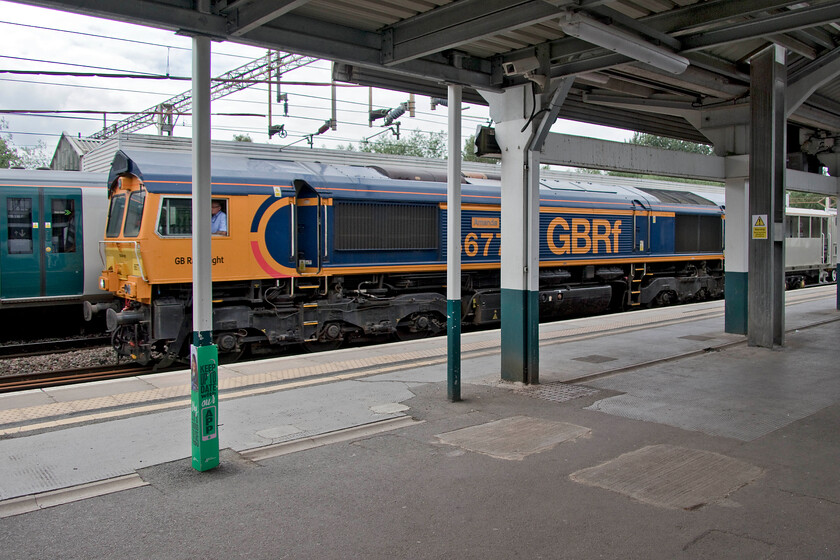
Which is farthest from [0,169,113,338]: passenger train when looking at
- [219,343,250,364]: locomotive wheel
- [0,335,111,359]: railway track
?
[219,343,250,364]: locomotive wheel

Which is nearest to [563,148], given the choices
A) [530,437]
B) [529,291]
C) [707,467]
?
[529,291]

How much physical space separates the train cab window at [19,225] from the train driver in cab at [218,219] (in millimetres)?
4814

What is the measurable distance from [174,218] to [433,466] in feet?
21.0

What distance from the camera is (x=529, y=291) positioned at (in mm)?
8109

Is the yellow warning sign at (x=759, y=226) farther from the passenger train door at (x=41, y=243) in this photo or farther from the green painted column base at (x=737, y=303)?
the passenger train door at (x=41, y=243)

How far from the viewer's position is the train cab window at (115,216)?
10617 mm

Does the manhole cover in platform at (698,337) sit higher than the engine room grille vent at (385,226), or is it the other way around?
the engine room grille vent at (385,226)

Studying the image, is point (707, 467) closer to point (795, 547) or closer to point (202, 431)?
point (795, 547)

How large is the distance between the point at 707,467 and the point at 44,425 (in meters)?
6.19

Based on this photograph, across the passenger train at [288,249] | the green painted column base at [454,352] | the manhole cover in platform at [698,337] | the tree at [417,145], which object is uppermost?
the tree at [417,145]

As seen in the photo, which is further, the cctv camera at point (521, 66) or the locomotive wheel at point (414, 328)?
the locomotive wheel at point (414, 328)

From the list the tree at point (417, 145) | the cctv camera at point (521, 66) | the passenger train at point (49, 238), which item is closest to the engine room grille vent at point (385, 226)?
the cctv camera at point (521, 66)

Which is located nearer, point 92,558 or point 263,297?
point 92,558

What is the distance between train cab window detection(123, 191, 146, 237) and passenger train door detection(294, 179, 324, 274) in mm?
2421
